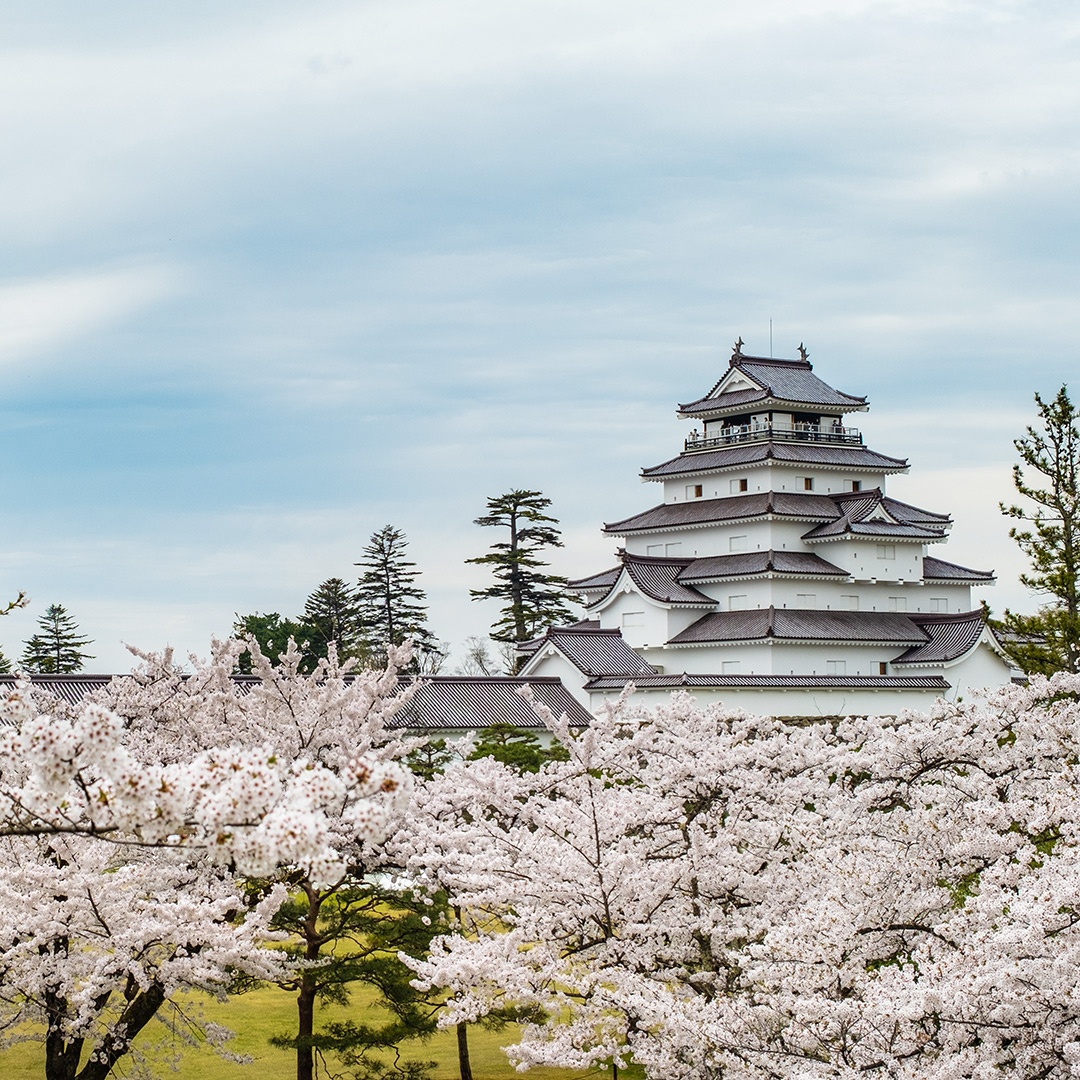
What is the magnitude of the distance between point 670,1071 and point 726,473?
3859cm

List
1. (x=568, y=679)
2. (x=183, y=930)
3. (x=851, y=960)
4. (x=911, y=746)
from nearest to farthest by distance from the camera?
(x=851, y=960) → (x=183, y=930) → (x=911, y=746) → (x=568, y=679)

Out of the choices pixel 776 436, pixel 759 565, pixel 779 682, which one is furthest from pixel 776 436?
pixel 779 682

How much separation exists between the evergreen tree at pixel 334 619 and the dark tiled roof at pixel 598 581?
47.8 ft

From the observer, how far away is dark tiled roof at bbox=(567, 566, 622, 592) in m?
48.1

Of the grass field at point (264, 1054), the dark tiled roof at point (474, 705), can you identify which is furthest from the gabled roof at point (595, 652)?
the grass field at point (264, 1054)

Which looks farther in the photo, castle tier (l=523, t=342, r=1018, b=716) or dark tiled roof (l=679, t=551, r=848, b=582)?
dark tiled roof (l=679, t=551, r=848, b=582)

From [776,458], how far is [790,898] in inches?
1412

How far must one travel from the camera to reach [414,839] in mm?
12625

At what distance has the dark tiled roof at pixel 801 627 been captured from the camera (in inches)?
1646

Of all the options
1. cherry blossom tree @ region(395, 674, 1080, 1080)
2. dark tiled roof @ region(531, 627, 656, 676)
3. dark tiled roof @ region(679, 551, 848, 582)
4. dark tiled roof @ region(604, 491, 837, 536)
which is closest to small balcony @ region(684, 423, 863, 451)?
dark tiled roof @ region(604, 491, 837, 536)

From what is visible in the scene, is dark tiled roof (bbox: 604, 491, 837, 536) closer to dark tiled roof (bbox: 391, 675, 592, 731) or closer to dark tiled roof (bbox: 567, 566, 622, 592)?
dark tiled roof (bbox: 567, 566, 622, 592)

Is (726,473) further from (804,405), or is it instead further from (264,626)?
(264,626)

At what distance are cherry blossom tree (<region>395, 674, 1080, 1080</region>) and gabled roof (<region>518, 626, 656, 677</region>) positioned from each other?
26677mm

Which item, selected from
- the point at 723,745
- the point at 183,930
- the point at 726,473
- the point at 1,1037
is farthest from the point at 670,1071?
the point at 726,473
